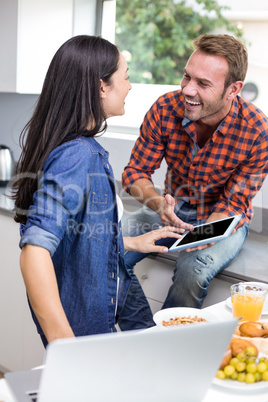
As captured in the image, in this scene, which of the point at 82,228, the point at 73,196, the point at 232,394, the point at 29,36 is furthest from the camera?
the point at 29,36

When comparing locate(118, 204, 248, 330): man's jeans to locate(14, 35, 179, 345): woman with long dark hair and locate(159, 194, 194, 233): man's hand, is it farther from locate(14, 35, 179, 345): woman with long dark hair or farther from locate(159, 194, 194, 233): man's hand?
locate(14, 35, 179, 345): woman with long dark hair

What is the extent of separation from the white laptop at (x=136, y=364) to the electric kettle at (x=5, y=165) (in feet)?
7.99

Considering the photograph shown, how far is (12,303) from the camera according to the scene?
268 cm

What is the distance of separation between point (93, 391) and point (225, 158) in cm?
149

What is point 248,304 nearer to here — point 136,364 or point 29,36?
point 136,364

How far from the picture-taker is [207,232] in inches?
65.6

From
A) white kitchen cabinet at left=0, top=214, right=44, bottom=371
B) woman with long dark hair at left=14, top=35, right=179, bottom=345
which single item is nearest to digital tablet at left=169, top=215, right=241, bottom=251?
woman with long dark hair at left=14, top=35, right=179, bottom=345

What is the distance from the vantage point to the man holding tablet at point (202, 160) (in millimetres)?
1974

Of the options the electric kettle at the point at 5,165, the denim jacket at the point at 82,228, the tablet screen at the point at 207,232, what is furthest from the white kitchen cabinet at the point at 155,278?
the electric kettle at the point at 5,165

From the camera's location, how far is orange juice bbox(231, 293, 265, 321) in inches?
55.5

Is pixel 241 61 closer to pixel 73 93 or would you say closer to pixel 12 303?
pixel 73 93

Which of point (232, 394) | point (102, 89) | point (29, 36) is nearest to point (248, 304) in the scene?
point (232, 394)

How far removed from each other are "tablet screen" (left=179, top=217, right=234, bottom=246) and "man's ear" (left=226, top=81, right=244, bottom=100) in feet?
2.08

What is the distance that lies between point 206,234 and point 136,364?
922mm
